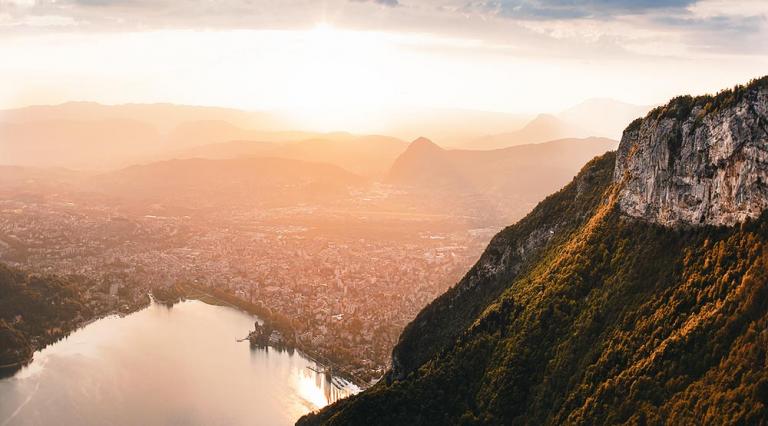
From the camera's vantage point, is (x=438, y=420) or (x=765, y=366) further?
(x=438, y=420)

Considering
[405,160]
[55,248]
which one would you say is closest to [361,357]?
[55,248]

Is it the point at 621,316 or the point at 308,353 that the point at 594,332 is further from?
the point at 308,353

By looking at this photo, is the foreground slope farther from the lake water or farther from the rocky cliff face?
the lake water

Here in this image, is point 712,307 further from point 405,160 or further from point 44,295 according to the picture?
point 405,160

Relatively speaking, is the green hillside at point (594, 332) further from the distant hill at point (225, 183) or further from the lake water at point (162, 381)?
the distant hill at point (225, 183)

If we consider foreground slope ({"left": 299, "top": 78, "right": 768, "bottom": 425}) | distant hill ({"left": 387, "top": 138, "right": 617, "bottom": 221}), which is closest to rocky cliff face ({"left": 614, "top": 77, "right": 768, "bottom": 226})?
foreground slope ({"left": 299, "top": 78, "right": 768, "bottom": 425})

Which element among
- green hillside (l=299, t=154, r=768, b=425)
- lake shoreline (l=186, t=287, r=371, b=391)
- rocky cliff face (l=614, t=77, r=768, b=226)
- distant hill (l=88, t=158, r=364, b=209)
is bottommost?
lake shoreline (l=186, t=287, r=371, b=391)

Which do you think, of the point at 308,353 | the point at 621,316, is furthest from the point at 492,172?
the point at 621,316
